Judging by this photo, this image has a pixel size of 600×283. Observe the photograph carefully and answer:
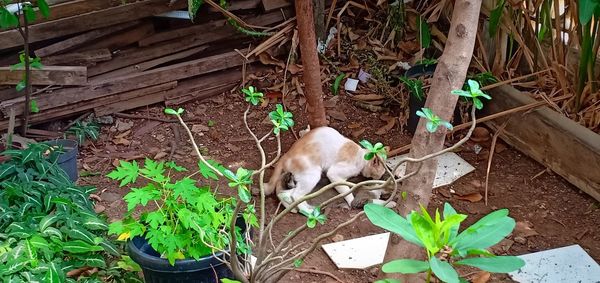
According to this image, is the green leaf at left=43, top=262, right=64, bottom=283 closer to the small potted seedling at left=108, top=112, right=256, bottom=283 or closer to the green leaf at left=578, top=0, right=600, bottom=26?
the small potted seedling at left=108, top=112, right=256, bottom=283

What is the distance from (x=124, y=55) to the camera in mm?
4934

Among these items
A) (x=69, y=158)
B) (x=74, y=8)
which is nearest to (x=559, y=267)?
(x=69, y=158)

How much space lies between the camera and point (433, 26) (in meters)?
5.12

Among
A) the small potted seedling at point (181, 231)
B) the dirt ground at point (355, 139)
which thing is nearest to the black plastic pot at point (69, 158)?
the dirt ground at point (355, 139)

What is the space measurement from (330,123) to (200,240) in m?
2.21

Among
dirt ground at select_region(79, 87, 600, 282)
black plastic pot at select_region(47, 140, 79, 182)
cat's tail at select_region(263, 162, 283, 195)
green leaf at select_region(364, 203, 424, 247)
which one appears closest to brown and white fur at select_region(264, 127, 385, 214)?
cat's tail at select_region(263, 162, 283, 195)

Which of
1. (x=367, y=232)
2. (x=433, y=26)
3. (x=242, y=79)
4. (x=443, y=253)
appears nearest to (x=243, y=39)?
(x=242, y=79)

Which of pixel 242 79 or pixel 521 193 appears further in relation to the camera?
pixel 242 79

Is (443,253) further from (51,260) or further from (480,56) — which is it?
(480,56)

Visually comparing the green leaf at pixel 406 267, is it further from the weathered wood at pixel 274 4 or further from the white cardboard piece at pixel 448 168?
the weathered wood at pixel 274 4

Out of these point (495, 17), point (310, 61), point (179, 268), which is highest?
point (495, 17)

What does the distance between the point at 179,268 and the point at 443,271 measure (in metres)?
1.37

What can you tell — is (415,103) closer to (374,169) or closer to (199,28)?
(374,169)

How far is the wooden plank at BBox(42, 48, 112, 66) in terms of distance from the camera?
474cm
